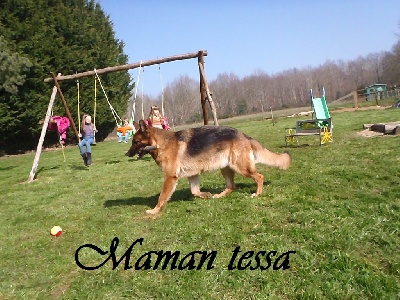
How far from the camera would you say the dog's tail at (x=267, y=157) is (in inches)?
259

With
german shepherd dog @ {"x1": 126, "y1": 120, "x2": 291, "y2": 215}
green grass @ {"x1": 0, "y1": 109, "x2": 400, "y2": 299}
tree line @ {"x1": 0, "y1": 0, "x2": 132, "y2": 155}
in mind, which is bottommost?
green grass @ {"x1": 0, "y1": 109, "x2": 400, "y2": 299}

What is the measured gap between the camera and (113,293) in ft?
11.9

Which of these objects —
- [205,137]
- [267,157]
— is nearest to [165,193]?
[205,137]

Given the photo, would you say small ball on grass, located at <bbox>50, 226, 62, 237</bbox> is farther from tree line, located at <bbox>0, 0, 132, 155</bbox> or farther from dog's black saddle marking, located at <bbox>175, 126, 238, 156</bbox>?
tree line, located at <bbox>0, 0, 132, 155</bbox>

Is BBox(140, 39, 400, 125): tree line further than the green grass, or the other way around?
BBox(140, 39, 400, 125): tree line

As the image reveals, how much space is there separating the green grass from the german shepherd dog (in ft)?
1.76

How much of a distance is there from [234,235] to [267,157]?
8.07 feet

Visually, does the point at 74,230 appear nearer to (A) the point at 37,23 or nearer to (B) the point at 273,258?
(B) the point at 273,258

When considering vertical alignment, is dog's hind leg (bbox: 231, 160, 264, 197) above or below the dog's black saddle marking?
below

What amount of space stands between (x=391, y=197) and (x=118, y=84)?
113 ft

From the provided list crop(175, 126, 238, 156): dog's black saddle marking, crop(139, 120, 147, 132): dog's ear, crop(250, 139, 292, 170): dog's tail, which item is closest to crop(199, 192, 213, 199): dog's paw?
crop(175, 126, 238, 156): dog's black saddle marking

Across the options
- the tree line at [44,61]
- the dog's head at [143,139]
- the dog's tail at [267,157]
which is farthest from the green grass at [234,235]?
the tree line at [44,61]

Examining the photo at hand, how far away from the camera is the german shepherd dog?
20.8ft

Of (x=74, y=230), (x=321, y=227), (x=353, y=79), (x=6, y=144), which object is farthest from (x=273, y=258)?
(x=353, y=79)
